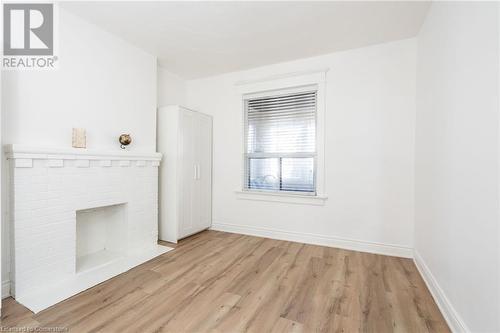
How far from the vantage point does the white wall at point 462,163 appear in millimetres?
1161

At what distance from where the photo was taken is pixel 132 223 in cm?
280

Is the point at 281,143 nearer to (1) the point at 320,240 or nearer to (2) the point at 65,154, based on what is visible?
(1) the point at 320,240

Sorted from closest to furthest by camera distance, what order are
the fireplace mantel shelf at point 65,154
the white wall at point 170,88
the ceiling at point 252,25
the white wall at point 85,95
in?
the fireplace mantel shelf at point 65,154
the white wall at point 85,95
the ceiling at point 252,25
the white wall at point 170,88

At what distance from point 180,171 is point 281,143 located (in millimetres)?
1575

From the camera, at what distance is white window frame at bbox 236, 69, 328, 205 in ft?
10.2

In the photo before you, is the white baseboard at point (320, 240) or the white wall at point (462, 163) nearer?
the white wall at point (462, 163)

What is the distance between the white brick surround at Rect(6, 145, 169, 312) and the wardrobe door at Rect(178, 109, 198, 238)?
2.15 feet

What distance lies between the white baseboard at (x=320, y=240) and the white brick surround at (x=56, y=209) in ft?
4.36

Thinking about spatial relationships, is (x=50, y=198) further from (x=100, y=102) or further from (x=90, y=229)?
(x=100, y=102)

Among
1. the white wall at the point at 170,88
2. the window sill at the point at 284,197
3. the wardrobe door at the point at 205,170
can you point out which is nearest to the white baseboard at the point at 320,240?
the wardrobe door at the point at 205,170

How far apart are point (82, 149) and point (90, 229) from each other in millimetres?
1080

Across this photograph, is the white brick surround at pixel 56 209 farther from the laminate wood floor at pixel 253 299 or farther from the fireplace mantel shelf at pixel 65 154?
the laminate wood floor at pixel 253 299

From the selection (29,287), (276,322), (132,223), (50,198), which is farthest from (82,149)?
(276,322)

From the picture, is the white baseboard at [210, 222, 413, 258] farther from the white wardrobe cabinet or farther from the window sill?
the white wardrobe cabinet
